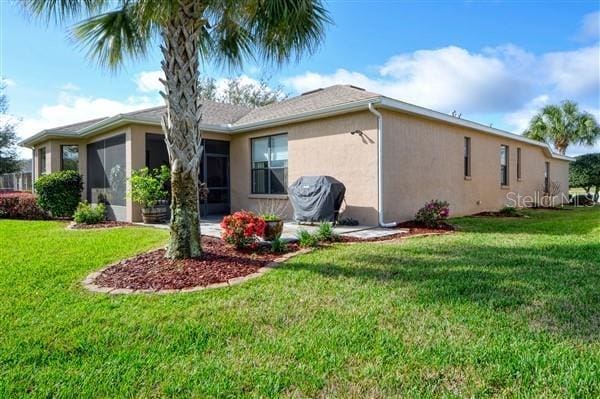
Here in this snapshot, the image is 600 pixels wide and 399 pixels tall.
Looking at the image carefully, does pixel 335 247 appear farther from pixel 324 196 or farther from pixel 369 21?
pixel 369 21

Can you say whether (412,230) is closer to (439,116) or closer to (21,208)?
(439,116)

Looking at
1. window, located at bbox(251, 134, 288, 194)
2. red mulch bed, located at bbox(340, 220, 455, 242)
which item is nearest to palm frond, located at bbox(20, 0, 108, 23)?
red mulch bed, located at bbox(340, 220, 455, 242)

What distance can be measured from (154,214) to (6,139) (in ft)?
74.9

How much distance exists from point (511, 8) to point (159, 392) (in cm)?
1296

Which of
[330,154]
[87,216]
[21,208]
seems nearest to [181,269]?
[330,154]

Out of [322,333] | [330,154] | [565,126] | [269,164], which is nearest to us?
[322,333]

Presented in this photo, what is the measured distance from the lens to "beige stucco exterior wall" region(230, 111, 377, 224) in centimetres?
1081

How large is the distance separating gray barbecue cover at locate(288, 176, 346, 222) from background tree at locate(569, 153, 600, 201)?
21.0 metres

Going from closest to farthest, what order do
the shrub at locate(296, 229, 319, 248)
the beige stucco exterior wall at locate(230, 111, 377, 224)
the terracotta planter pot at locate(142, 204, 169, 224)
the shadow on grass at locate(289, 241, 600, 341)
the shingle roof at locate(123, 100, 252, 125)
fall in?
the shadow on grass at locate(289, 241, 600, 341), the shrub at locate(296, 229, 319, 248), the beige stucco exterior wall at locate(230, 111, 377, 224), the terracotta planter pot at locate(142, 204, 169, 224), the shingle roof at locate(123, 100, 252, 125)

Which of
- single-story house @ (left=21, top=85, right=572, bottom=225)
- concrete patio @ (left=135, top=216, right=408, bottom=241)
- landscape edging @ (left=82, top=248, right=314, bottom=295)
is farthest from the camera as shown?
single-story house @ (left=21, top=85, right=572, bottom=225)

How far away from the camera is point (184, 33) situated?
5824 mm

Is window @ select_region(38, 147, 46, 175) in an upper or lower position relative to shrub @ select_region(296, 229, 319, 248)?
upper

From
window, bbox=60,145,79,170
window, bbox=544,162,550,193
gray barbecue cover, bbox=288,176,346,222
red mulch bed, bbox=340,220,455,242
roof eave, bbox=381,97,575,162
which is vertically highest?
roof eave, bbox=381,97,575,162

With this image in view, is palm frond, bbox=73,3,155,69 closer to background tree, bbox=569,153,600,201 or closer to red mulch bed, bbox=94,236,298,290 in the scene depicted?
red mulch bed, bbox=94,236,298,290
